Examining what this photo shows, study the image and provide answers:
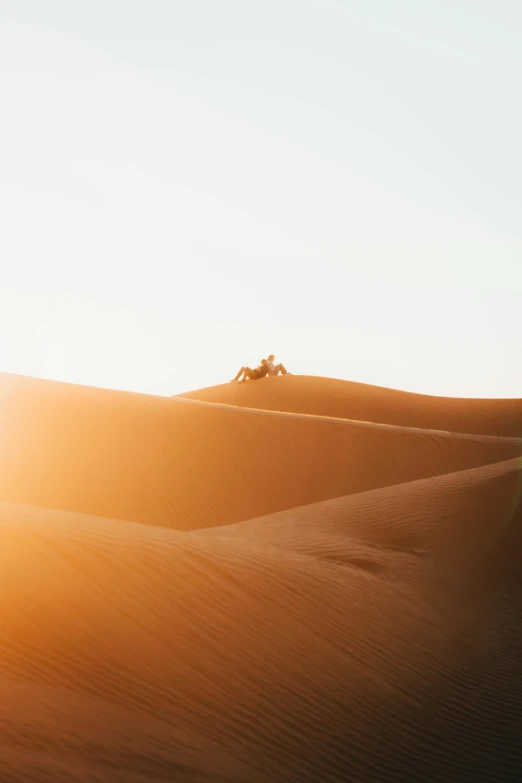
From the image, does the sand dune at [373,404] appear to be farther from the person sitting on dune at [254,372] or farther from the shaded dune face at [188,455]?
the shaded dune face at [188,455]

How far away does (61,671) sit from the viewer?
5234 millimetres

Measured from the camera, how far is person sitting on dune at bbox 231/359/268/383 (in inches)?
1308

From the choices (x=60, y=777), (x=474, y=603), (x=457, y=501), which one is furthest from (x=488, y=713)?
(x=457, y=501)

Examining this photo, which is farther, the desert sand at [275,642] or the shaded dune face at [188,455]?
the shaded dune face at [188,455]

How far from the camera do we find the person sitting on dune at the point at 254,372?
33.2 meters

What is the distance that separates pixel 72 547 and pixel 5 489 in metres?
11.0

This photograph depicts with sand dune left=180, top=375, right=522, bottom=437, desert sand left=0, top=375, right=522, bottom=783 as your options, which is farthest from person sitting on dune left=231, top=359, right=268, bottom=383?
desert sand left=0, top=375, right=522, bottom=783

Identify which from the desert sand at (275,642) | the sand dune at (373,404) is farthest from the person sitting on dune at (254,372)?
the desert sand at (275,642)

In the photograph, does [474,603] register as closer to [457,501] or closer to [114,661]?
[457,501]

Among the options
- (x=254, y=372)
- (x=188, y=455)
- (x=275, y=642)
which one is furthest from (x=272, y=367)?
(x=275, y=642)

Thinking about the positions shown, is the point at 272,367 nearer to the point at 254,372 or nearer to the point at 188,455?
the point at 254,372

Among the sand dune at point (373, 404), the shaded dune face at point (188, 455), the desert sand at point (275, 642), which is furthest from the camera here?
the sand dune at point (373, 404)

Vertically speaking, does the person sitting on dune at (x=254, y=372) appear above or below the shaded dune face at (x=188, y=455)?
above

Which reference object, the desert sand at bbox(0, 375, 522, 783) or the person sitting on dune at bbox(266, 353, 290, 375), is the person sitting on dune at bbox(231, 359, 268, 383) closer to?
the person sitting on dune at bbox(266, 353, 290, 375)
